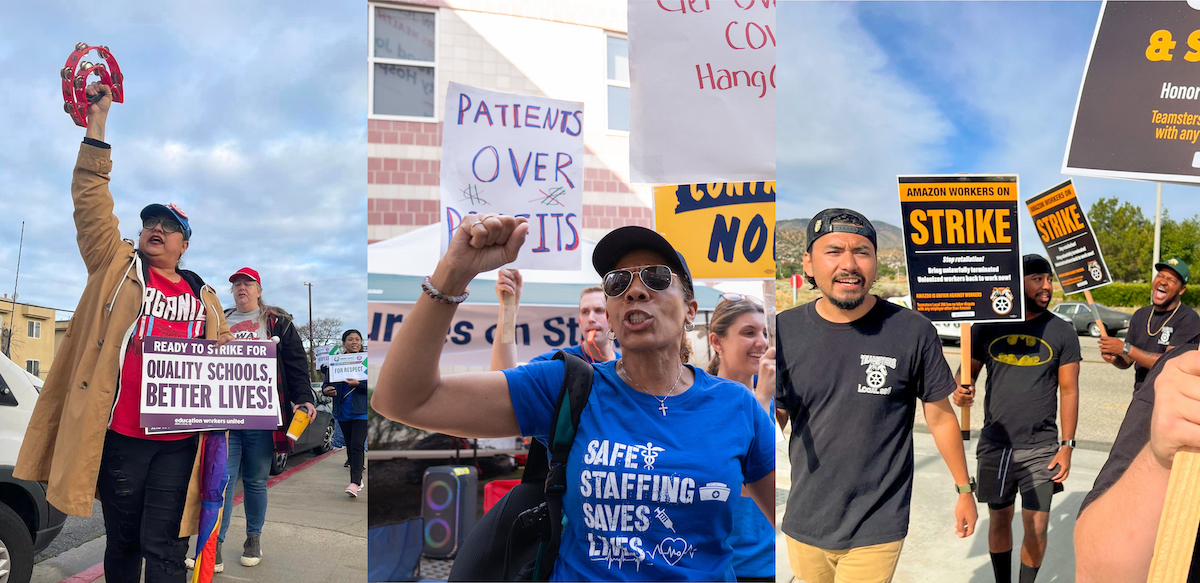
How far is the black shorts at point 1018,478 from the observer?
3490 millimetres

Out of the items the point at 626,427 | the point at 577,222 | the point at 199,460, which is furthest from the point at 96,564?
the point at 626,427

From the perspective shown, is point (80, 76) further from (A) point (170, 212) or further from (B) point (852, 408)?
(B) point (852, 408)

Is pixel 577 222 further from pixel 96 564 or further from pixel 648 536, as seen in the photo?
pixel 96 564

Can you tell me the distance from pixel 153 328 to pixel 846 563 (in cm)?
272

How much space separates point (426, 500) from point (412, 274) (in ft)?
3.62

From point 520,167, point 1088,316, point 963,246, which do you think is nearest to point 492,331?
point 520,167

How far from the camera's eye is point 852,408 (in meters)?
2.53

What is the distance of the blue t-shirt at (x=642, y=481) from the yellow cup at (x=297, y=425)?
1866 millimetres

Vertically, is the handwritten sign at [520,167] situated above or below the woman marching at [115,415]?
above

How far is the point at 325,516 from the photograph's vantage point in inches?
138

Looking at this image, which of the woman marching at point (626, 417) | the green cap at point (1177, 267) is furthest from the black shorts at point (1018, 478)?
the woman marching at point (626, 417)

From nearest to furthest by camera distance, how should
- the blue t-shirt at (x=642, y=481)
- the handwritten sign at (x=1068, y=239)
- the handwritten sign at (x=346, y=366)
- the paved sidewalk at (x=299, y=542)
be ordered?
the blue t-shirt at (x=642, y=481) < the paved sidewalk at (x=299, y=542) < the handwritten sign at (x=346, y=366) < the handwritten sign at (x=1068, y=239)

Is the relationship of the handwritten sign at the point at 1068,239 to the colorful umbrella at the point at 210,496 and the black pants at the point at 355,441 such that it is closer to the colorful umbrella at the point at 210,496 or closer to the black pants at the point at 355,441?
the black pants at the point at 355,441

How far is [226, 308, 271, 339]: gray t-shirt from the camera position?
3129mm
